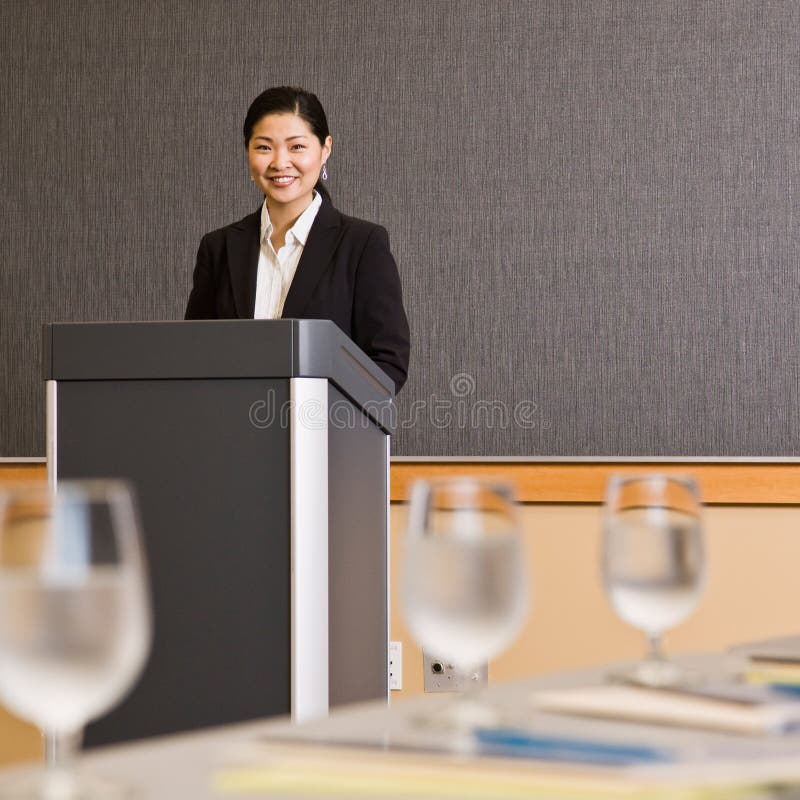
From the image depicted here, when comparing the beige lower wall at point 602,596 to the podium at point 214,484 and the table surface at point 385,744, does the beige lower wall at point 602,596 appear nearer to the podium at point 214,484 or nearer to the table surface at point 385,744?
the podium at point 214,484

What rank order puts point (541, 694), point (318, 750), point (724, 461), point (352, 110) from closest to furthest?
point (318, 750), point (541, 694), point (724, 461), point (352, 110)

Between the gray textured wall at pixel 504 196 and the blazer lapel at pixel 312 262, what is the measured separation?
0.69 m

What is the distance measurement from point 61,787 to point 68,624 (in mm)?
57

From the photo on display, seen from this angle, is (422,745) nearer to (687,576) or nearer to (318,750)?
(318,750)

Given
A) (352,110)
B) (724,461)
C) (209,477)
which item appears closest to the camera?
(209,477)

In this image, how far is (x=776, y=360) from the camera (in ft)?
9.65

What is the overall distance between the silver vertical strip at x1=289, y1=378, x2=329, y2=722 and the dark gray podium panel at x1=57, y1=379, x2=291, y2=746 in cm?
1

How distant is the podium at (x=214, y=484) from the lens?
4.92ft

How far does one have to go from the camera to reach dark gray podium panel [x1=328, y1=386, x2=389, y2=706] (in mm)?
1663

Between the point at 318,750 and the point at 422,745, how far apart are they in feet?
0.14

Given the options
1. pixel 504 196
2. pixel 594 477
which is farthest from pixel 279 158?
pixel 594 477

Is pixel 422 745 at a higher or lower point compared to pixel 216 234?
lower

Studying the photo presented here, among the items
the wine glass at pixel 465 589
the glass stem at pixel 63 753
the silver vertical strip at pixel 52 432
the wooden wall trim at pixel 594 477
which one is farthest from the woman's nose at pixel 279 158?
the glass stem at pixel 63 753

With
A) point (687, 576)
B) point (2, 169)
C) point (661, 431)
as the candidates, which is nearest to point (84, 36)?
point (2, 169)
